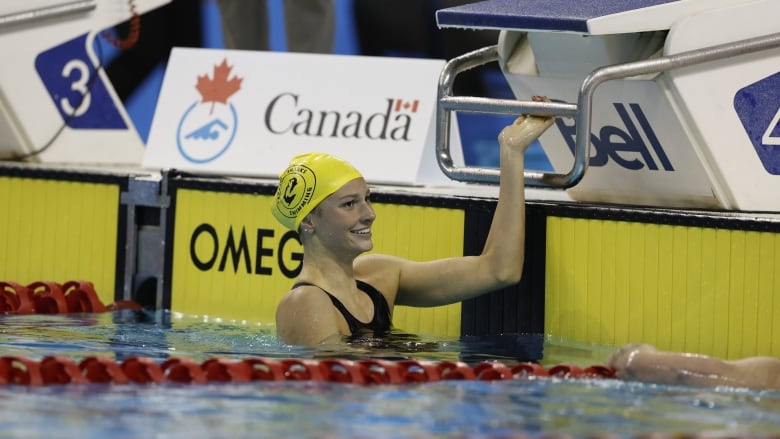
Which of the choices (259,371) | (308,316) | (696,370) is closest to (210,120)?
(308,316)

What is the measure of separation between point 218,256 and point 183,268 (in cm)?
20

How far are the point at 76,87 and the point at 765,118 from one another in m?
3.75

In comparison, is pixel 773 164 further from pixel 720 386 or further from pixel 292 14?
pixel 292 14

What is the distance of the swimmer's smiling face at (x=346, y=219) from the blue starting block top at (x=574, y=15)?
78 centimetres

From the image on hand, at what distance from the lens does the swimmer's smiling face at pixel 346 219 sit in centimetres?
534

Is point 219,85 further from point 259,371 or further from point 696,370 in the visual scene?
point 696,370

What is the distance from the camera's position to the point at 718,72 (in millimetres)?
5434

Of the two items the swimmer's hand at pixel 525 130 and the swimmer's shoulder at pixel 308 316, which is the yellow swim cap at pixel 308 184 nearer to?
the swimmer's shoulder at pixel 308 316

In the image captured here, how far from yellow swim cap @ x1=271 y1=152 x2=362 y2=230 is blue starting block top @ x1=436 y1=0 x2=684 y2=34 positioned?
2.34 ft

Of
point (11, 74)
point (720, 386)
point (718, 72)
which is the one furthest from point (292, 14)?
point (720, 386)

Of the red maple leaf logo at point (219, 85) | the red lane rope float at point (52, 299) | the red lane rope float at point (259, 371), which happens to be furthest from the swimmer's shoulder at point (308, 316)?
the red maple leaf logo at point (219, 85)

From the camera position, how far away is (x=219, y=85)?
23.6ft

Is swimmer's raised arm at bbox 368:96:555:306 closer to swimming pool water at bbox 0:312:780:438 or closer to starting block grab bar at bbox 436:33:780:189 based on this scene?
starting block grab bar at bbox 436:33:780:189

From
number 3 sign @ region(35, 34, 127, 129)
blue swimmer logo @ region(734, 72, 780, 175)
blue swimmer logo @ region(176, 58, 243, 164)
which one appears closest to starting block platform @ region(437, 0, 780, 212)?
blue swimmer logo @ region(734, 72, 780, 175)
